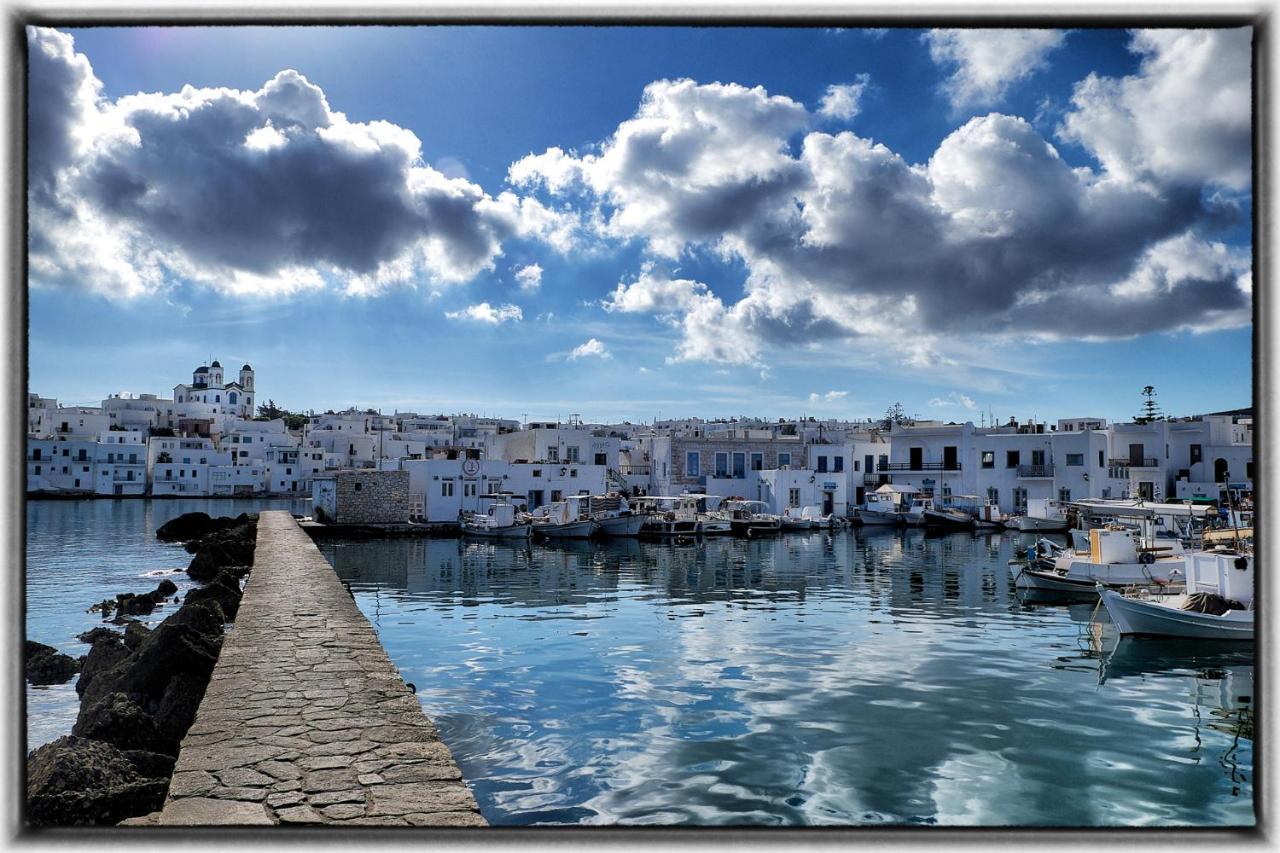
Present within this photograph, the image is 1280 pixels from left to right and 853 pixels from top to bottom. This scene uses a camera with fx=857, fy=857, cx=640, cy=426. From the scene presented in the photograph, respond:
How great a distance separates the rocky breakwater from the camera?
4914 millimetres

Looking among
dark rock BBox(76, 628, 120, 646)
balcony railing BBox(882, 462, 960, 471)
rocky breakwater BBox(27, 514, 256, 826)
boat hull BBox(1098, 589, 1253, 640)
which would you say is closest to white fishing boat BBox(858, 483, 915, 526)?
balcony railing BBox(882, 462, 960, 471)

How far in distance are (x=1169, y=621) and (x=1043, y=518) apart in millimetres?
26706

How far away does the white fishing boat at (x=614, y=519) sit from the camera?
3516 centimetres

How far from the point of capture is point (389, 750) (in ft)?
14.2

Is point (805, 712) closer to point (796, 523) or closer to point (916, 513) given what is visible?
point (796, 523)

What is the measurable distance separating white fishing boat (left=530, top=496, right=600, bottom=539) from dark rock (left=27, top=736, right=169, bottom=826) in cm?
2850

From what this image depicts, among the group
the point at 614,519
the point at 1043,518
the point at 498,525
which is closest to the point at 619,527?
the point at 614,519

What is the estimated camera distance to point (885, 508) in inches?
1645

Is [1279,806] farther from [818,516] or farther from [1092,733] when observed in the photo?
[818,516]

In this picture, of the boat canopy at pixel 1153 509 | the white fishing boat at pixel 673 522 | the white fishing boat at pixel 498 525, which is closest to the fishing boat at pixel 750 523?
the white fishing boat at pixel 673 522

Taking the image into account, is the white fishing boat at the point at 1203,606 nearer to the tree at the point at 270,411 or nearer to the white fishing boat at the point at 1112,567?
the white fishing boat at the point at 1112,567

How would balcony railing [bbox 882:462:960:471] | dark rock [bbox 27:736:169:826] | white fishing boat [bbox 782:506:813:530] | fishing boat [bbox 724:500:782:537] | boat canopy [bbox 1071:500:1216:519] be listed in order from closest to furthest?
dark rock [bbox 27:736:169:826] → boat canopy [bbox 1071:500:1216:519] → fishing boat [bbox 724:500:782:537] → white fishing boat [bbox 782:506:813:530] → balcony railing [bbox 882:462:960:471]

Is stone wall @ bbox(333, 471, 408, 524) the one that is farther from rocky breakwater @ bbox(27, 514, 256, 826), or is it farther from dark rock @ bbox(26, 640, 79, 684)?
dark rock @ bbox(26, 640, 79, 684)

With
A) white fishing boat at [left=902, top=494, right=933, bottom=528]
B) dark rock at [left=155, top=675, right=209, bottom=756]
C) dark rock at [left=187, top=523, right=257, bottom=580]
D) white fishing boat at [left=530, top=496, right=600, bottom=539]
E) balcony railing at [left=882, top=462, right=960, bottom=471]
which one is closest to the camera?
dark rock at [left=155, top=675, right=209, bottom=756]
